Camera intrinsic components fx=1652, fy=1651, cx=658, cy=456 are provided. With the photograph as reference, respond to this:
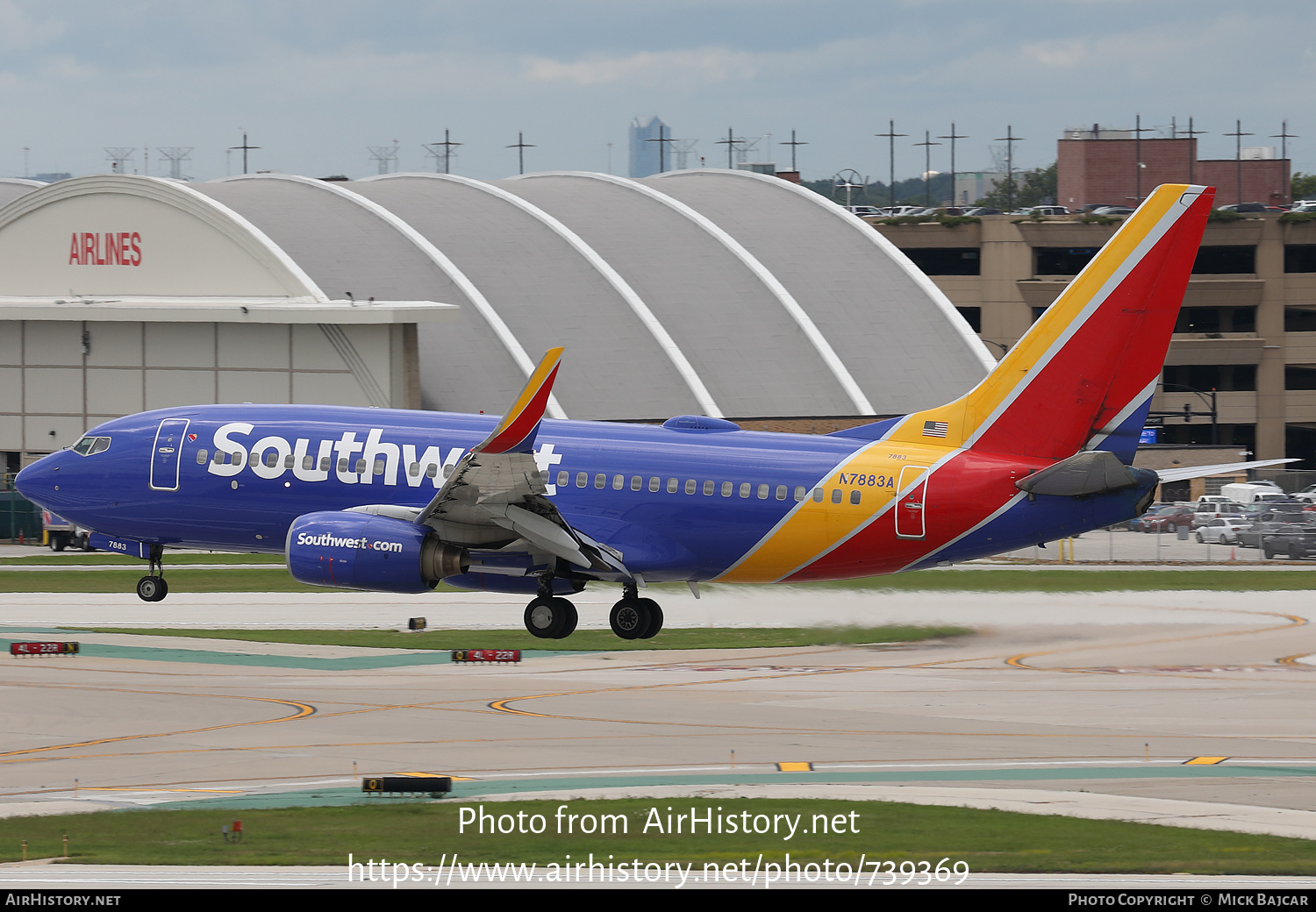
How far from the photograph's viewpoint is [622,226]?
90.2 metres

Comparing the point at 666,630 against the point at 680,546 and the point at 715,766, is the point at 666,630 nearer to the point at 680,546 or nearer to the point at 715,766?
the point at 680,546

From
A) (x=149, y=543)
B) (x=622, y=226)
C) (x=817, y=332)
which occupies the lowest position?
(x=149, y=543)

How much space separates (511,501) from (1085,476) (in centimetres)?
1202

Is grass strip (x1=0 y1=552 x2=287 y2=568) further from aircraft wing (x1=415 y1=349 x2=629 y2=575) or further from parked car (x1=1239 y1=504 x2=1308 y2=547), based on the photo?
parked car (x1=1239 y1=504 x2=1308 y2=547)

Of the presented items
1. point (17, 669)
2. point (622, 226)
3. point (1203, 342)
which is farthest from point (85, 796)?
point (1203, 342)

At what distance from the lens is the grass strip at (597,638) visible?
42.2m

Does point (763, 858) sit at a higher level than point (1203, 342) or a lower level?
lower

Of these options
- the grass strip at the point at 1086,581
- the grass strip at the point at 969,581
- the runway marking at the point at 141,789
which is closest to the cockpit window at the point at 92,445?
the grass strip at the point at 969,581

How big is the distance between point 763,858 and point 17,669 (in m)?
23.8

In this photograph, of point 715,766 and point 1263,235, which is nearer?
point 715,766

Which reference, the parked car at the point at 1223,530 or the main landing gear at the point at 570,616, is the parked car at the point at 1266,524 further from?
the main landing gear at the point at 570,616

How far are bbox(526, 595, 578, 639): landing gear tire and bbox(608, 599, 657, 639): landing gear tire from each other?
1094mm
